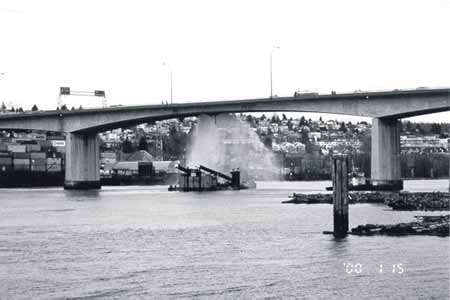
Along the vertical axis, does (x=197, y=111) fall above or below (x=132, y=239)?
above

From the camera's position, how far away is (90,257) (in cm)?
3791

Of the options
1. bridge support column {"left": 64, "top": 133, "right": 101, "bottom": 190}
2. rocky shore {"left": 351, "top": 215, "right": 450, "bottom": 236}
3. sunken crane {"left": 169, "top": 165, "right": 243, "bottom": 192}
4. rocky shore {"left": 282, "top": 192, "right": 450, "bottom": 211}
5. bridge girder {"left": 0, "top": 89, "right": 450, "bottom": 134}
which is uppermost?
bridge girder {"left": 0, "top": 89, "right": 450, "bottom": 134}

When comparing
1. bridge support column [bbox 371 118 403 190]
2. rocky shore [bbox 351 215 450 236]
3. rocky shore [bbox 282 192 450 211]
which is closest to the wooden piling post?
rocky shore [bbox 351 215 450 236]

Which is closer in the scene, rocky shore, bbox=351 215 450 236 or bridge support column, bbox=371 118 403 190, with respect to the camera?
rocky shore, bbox=351 215 450 236

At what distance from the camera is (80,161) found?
107062 millimetres

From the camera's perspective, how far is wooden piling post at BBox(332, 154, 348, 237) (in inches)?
1559

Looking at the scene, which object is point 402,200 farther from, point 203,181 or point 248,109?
point 203,181

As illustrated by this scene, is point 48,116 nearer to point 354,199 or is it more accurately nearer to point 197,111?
point 197,111

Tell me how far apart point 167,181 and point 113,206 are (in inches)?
3327

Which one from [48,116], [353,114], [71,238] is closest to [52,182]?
[48,116]

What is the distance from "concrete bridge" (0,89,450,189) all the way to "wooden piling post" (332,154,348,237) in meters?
41.0

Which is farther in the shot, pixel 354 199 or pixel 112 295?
pixel 354 199

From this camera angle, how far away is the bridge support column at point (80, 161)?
107 meters

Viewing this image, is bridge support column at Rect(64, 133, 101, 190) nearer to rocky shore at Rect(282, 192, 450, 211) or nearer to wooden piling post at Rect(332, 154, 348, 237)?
rocky shore at Rect(282, 192, 450, 211)
